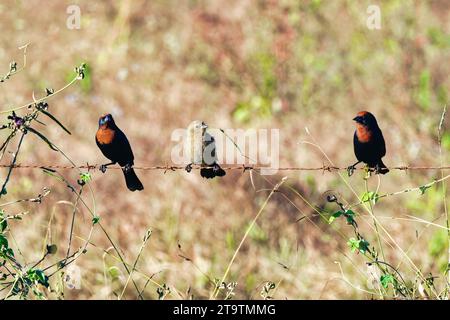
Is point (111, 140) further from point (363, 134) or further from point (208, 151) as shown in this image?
point (363, 134)

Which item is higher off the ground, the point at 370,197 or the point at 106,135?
the point at 106,135

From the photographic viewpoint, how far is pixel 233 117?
24.7ft

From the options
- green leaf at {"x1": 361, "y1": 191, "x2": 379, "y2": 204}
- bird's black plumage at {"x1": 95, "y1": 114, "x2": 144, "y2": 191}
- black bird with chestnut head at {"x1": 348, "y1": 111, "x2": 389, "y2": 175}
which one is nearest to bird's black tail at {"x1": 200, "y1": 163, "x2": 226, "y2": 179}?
bird's black plumage at {"x1": 95, "y1": 114, "x2": 144, "y2": 191}

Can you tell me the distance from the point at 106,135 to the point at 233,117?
2.70 meters

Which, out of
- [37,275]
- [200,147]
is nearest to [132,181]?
[200,147]

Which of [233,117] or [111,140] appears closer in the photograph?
[111,140]

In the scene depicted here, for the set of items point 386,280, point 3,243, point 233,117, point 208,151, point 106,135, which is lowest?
point 386,280

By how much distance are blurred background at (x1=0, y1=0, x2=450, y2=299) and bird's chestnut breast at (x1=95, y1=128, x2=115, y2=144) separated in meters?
1.00

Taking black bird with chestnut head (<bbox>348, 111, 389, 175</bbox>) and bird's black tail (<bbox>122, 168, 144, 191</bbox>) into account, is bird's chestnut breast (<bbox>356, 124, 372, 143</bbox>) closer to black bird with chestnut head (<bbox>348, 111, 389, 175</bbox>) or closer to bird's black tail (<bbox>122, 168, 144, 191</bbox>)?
black bird with chestnut head (<bbox>348, 111, 389, 175</bbox>)

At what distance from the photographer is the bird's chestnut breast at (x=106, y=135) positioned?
4953 mm

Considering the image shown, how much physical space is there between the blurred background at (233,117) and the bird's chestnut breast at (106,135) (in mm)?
1004

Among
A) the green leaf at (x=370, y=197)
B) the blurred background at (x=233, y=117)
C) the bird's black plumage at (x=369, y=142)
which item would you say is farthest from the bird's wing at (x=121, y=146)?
the green leaf at (x=370, y=197)

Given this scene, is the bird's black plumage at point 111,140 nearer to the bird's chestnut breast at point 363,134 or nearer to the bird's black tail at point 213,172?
the bird's black tail at point 213,172

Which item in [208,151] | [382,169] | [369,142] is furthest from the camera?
[208,151]
